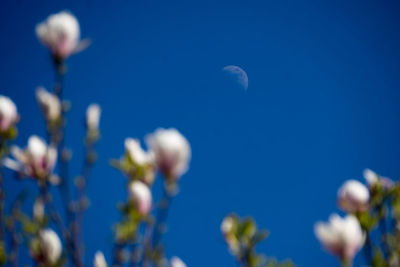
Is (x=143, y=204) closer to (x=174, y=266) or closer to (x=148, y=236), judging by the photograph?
(x=148, y=236)

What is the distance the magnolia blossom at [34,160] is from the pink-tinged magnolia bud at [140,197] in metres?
0.34

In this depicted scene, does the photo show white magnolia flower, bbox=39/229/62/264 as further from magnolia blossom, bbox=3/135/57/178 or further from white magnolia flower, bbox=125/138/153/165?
white magnolia flower, bbox=125/138/153/165

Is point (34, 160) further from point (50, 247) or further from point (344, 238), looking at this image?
point (344, 238)

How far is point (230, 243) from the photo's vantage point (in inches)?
46.6

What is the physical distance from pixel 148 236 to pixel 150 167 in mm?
264

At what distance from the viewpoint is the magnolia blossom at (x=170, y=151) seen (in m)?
0.93

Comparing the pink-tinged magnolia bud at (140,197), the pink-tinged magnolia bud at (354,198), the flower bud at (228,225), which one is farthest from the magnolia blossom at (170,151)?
the pink-tinged magnolia bud at (354,198)

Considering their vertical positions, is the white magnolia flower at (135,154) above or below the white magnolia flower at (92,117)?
below

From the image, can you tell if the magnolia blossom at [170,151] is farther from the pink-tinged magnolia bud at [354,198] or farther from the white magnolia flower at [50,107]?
the pink-tinged magnolia bud at [354,198]

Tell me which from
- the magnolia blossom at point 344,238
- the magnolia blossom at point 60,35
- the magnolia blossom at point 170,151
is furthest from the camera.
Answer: the magnolia blossom at point 60,35

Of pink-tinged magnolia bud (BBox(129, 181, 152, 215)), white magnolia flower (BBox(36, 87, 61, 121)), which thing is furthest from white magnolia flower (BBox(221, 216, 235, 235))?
white magnolia flower (BBox(36, 87, 61, 121))

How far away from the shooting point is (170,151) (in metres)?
0.93

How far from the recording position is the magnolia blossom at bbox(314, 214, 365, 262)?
1105 mm

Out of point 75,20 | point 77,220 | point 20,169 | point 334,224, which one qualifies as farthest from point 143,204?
point 75,20
